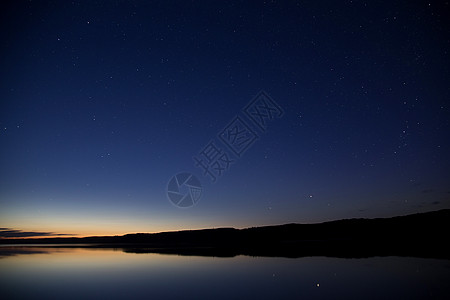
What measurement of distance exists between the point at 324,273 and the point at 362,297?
16.9ft

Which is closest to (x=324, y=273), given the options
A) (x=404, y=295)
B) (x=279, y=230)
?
(x=404, y=295)

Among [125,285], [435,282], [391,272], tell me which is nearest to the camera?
[435,282]

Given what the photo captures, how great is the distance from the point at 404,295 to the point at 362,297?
1484mm

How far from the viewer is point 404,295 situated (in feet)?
31.4

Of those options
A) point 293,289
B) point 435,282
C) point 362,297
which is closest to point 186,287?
point 293,289

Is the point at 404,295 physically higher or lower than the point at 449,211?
lower

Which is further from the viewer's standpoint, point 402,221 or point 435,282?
point 402,221

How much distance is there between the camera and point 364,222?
7956cm

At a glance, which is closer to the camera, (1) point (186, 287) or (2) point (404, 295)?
(2) point (404, 295)

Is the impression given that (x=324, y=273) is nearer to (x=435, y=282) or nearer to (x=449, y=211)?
(x=435, y=282)

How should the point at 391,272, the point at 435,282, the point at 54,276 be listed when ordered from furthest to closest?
1. the point at 54,276
2. the point at 391,272
3. the point at 435,282

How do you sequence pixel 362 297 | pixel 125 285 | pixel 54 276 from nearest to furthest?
1. pixel 362 297
2. pixel 125 285
3. pixel 54 276

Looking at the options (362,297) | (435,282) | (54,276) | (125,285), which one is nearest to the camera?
(362,297)

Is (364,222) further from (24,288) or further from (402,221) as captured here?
(24,288)
